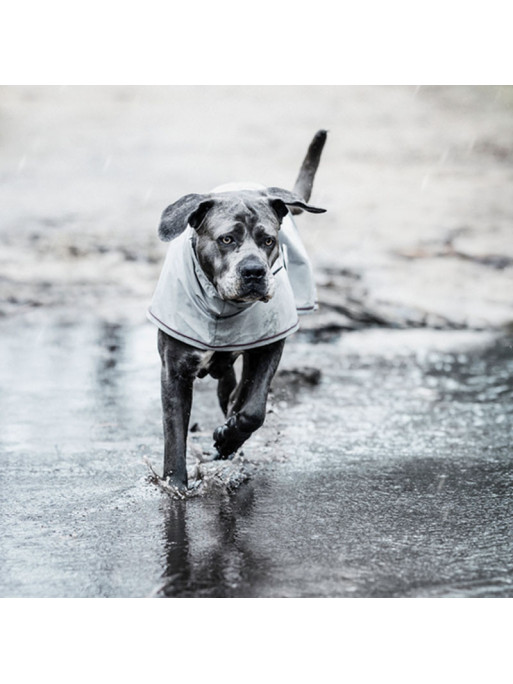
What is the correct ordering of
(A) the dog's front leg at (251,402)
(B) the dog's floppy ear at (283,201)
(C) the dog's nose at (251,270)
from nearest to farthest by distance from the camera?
(C) the dog's nose at (251,270) < (B) the dog's floppy ear at (283,201) < (A) the dog's front leg at (251,402)

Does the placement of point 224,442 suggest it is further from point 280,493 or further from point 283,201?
point 283,201

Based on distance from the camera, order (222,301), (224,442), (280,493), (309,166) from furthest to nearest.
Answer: (309,166)
(224,442)
(280,493)
(222,301)

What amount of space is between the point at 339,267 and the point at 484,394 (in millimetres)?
5541

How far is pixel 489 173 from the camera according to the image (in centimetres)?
1388

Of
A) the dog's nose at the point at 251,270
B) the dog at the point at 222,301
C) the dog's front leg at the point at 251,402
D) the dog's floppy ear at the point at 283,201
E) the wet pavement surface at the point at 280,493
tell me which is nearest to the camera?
the wet pavement surface at the point at 280,493

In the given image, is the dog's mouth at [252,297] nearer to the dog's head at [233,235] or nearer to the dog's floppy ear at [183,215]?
the dog's head at [233,235]

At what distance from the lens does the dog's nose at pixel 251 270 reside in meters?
3.90

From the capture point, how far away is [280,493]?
439 centimetres

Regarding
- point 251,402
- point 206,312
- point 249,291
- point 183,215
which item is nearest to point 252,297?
point 249,291

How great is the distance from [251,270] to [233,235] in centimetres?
25

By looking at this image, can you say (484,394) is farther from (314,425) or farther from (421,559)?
(421,559)

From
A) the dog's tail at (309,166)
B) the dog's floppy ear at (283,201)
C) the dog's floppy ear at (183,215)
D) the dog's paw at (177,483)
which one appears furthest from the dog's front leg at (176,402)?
the dog's tail at (309,166)

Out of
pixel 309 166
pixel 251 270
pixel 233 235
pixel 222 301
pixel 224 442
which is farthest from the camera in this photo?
pixel 309 166

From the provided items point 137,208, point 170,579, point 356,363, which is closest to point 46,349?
point 356,363
